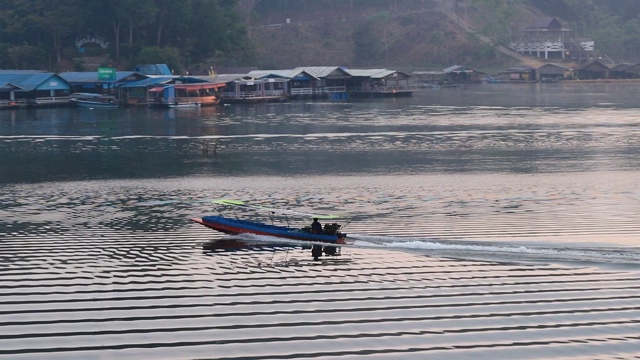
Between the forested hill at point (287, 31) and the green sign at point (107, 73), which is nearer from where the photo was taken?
the green sign at point (107, 73)

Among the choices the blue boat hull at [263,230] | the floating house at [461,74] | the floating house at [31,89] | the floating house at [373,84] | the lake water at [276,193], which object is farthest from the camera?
the floating house at [461,74]

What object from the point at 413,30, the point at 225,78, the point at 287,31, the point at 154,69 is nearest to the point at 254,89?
the point at 225,78

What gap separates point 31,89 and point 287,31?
213ft

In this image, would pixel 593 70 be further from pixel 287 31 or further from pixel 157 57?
pixel 157 57

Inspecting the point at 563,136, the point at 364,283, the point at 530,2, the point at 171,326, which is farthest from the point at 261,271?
the point at 530,2

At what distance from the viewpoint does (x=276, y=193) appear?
39500 mm

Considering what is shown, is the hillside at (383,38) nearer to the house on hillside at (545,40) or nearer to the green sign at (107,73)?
the house on hillside at (545,40)

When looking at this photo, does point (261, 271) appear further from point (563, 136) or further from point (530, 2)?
point (530, 2)

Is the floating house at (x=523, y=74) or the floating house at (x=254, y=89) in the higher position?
the floating house at (x=523, y=74)

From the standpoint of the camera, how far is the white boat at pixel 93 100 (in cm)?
9425

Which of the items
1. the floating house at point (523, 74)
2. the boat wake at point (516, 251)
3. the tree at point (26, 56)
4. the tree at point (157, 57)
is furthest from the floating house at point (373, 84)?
the boat wake at point (516, 251)

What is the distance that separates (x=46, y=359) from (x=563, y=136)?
49635 millimetres

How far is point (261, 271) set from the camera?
1008 inches

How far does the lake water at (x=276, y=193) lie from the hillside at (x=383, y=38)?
6494cm
